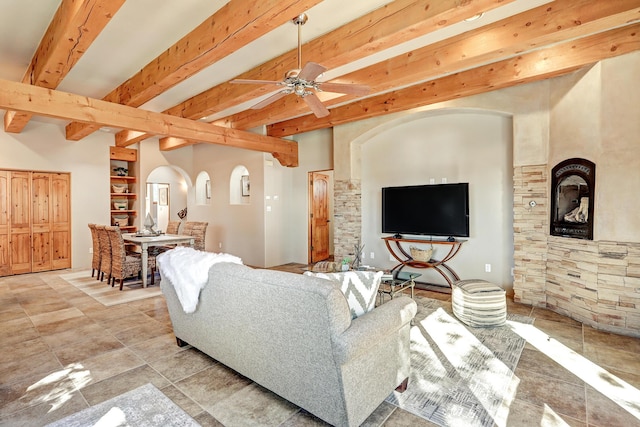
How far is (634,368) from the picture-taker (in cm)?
249

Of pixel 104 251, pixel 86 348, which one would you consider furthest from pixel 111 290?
pixel 86 348

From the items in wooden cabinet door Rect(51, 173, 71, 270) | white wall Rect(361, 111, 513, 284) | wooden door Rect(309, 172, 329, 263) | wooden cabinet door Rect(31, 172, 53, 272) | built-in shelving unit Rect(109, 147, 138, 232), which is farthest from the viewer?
built-in shelving unit Rect(109, 147, 138, 232)

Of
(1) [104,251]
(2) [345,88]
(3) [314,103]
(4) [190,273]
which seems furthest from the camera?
(1) [104,251]

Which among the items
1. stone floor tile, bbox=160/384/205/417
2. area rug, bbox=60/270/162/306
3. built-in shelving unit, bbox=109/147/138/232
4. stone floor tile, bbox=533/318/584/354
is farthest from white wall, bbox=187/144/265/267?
stone floor tile, bbox=533/318/584/354

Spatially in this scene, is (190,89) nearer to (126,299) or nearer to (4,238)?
(126,299)

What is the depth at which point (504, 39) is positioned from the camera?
296cm

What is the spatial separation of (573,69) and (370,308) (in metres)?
3.61

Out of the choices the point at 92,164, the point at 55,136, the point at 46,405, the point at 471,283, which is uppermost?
the point at 55,136

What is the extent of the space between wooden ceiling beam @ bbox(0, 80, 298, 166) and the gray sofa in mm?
3343

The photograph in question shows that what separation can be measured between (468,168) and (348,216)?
2.19m

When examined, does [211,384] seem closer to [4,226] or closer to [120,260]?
[120,260]

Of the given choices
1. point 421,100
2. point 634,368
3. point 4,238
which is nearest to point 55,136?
point 4,238

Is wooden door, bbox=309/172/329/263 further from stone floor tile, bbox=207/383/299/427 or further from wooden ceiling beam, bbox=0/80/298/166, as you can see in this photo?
stone floor tile, bbox=207/383/299/427

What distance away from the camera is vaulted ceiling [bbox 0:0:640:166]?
8.39 feet
